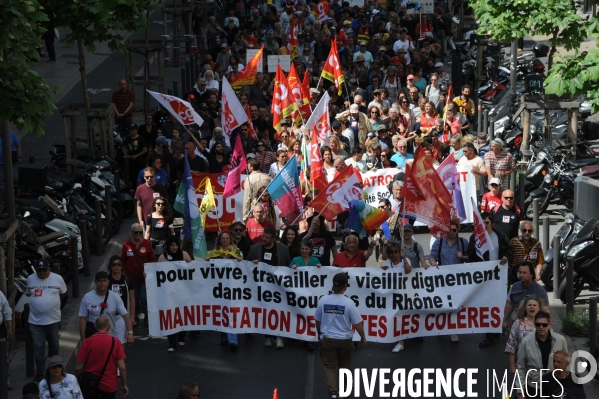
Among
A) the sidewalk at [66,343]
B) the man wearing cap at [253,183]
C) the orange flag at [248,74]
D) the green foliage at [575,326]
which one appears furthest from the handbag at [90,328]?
the orange flag at [248,74]

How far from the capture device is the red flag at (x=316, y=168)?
19.7m

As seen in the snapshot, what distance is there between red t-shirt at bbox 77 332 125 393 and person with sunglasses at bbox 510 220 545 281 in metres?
5.88

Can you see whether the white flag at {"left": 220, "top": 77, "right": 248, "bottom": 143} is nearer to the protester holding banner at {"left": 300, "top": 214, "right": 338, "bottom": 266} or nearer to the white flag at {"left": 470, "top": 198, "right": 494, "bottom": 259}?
the protester holding banner at {"left": 300, "top": 214, "right": 338, "bottom": 266}

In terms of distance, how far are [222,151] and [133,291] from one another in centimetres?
671

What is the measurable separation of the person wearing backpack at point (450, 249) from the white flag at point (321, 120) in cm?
602

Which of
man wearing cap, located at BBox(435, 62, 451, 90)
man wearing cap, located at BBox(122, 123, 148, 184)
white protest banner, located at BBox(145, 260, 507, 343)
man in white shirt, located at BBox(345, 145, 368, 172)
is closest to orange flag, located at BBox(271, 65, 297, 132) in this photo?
man in white shirt, located at BBox(345, 145, 368, 172)

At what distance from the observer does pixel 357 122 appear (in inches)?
927

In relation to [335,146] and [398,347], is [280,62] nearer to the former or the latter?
[335,146]

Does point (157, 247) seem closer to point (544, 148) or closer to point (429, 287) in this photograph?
point (429, 287)

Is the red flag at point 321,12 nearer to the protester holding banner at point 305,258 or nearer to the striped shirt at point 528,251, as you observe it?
the striped shirt at point 528,251

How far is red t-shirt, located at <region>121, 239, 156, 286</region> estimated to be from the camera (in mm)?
15688

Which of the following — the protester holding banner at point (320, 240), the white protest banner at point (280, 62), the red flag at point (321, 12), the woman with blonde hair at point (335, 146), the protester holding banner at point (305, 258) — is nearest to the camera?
the protester holding banner at point (305, 258)

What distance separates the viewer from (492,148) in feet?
67.3

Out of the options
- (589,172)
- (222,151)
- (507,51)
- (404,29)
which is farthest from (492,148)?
(507,51)
